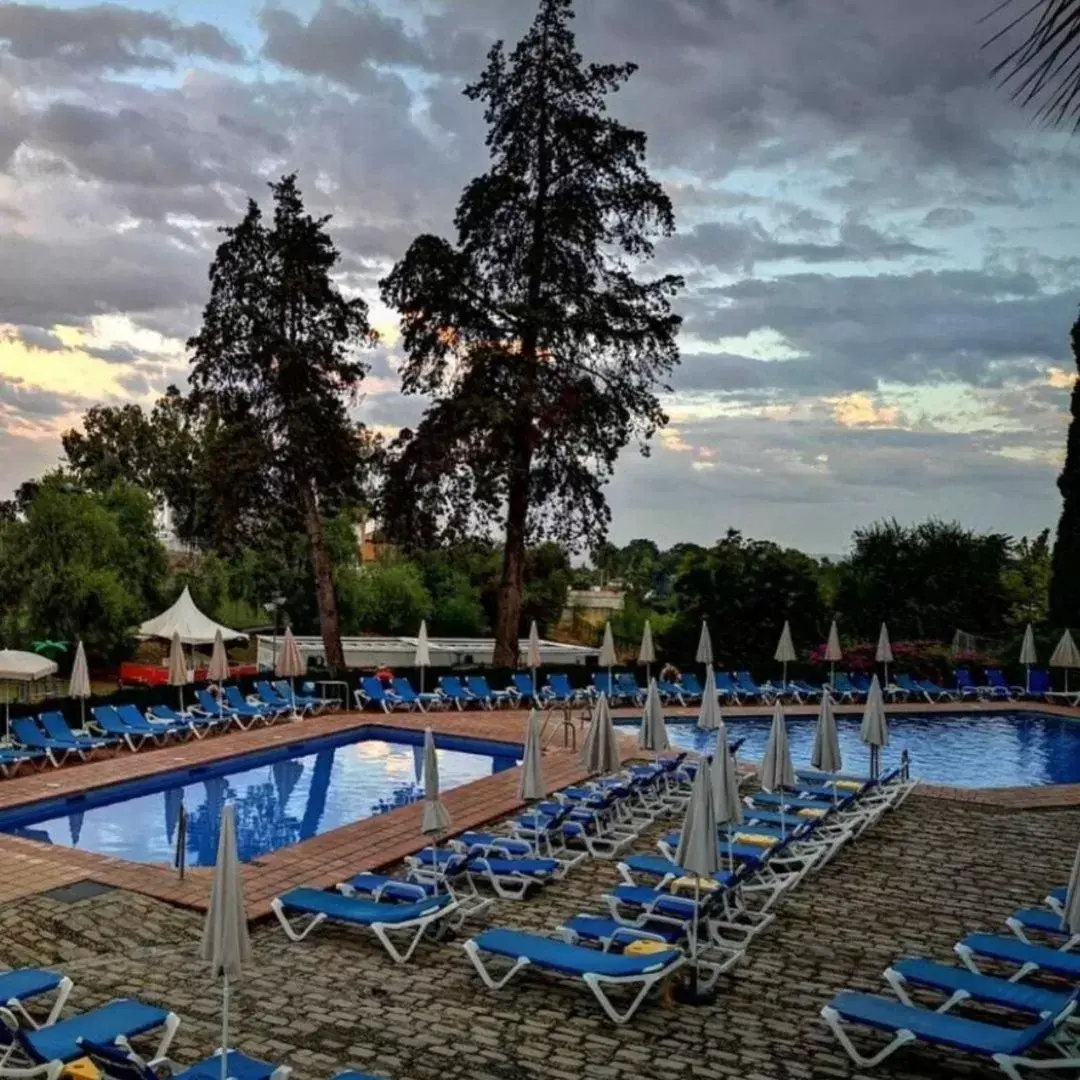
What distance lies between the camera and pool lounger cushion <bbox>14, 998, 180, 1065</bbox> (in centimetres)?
578

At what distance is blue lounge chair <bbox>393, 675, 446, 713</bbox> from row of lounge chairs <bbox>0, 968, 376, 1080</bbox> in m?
14.7

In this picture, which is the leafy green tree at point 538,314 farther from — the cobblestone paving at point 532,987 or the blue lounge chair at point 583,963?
the blue lounge chair at point 583,963

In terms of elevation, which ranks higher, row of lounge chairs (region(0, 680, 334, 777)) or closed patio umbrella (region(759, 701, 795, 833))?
closed patio umbrella (region(759, 701, 795, 833))

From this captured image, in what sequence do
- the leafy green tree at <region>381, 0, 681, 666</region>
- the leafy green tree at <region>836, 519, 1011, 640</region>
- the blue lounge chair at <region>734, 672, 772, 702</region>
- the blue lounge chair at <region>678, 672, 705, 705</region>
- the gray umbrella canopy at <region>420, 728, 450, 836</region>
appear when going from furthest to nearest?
the leafy green tree at <region>836, 519, 1011, 640</region>, the leafy green tree at <region>381, 0, 681, 666</region>, the blue lounge chair at <region>734, 672, 772, 702</region>, the blue lounge chair at <region>678, 672, 705, 705</region>, the gray umbrella canopy at <region>420, 728, 450, 836</region>

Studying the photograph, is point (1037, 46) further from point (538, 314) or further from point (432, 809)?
point (538, 314)

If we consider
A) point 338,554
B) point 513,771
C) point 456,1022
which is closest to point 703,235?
point 513,771

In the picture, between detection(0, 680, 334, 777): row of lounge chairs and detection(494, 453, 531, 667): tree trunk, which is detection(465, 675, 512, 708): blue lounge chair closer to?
detection(494, 453, 531, 667): tree trunk

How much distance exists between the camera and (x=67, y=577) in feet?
99.9

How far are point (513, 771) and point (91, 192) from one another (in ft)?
48.7

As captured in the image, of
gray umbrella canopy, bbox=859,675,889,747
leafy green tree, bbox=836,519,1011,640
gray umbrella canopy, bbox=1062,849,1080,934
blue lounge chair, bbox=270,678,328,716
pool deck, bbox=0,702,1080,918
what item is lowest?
pool deck, bbox=0,702,1080,918

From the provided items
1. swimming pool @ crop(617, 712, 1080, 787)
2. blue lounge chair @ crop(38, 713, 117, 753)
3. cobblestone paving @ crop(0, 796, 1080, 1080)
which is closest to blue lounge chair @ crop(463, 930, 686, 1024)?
cobblestone paving @ crop(0, 796, 1080, 1080)

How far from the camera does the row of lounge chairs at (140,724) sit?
15.5 meters

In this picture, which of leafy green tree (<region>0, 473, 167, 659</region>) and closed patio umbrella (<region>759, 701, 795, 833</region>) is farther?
leafy green tree (<region>0, 473, 167, 659</region>)

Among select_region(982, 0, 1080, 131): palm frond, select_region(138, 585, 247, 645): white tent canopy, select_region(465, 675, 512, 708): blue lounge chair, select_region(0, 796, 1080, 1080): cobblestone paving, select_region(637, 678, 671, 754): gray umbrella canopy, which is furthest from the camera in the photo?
select_region(465, 675, 512, 708): blue lounge chair
